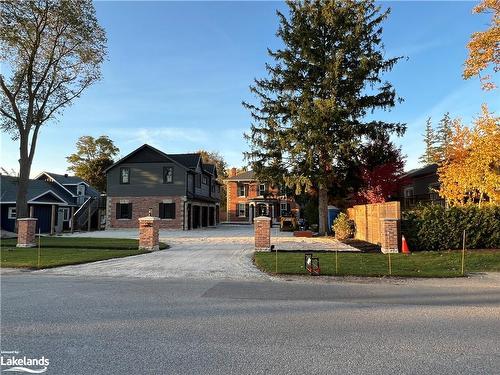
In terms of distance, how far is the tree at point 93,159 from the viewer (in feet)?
196

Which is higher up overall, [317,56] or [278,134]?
[317,56]

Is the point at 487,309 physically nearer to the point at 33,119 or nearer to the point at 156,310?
the point at 156,310

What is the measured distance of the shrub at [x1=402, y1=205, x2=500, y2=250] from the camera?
16.2 m

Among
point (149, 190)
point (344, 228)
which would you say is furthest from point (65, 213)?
point (344, 228)

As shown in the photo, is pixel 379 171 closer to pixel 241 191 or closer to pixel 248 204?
pixel 248 204

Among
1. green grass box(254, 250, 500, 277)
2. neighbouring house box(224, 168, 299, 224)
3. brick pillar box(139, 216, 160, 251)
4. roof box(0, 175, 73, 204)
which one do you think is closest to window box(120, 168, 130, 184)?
roof box(0, 175, 73, 204)

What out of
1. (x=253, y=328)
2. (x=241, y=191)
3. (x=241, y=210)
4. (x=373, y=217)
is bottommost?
(x=253, y=328)

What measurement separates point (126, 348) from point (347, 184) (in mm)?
24196

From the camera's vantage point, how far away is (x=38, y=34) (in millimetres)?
26422

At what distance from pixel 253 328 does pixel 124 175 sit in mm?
34650

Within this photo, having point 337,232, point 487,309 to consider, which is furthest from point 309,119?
point 487,309

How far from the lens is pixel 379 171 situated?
25969mm

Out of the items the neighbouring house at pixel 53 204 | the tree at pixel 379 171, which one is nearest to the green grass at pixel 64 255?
the neighbouring house at pixel 53 204

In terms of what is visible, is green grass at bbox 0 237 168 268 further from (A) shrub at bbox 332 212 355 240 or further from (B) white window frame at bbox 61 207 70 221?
(B) white window frame at bbox 61 207 70 221
